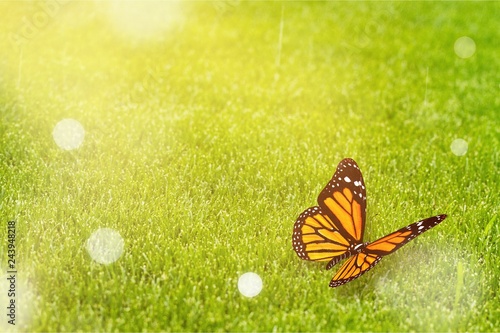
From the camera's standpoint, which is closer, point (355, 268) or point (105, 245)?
point (355, 268)

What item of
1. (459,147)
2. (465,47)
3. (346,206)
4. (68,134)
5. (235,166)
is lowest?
(346,206)

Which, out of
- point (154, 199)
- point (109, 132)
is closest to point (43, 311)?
point (154, 199)

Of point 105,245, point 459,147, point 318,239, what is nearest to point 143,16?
point 459,147

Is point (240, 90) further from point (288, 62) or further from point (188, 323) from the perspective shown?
point (188, 323)

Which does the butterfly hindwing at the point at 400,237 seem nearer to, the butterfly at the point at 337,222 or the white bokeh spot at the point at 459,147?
the butterfly at the point at 337,222

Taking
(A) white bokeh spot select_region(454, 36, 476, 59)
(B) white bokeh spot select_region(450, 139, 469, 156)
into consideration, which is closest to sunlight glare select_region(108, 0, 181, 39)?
(A) white bokeh spot select_region(454, 36, 476, 59)

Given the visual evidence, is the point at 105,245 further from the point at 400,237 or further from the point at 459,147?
the point at 459,147

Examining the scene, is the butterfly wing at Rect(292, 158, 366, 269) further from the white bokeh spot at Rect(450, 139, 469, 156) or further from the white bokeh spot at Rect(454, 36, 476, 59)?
the white bokeh spot at Rect(454, 36, 476, 59)
